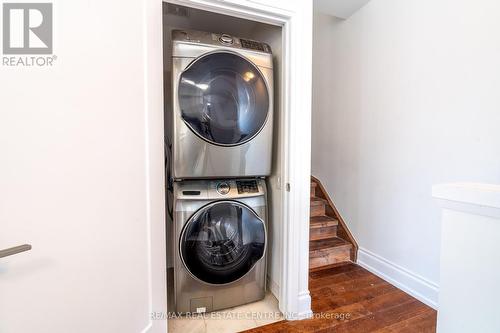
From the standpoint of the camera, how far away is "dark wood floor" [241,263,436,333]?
145cm

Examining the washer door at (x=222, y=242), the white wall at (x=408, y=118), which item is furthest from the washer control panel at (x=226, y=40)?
the white wall at (x=408, y=118)

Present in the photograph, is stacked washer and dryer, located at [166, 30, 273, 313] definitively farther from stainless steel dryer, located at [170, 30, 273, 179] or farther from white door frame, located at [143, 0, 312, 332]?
white door frame, located at [143, 0, 312, 332]

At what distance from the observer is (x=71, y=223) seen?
0.86 metres

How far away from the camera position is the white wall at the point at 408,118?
1.42 meters

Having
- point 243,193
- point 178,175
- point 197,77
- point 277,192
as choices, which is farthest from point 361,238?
point 197,77

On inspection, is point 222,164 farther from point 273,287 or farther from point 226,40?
point 273,287

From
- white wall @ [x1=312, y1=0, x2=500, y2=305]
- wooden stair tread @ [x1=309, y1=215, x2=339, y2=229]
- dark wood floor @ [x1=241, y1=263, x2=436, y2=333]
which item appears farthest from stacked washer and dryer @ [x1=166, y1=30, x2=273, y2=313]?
white wall @ [x1=312, y1=0, x2=500, y2=305]

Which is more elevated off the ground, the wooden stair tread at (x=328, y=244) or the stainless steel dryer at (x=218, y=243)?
the stainless steel dryer at (x=218, y=243)

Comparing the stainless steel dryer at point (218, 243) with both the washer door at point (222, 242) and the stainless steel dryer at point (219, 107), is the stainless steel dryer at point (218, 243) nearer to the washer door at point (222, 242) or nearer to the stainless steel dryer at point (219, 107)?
the washer door at point (222, 242)

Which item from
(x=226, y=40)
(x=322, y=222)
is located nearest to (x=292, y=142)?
(x=226, y=40)

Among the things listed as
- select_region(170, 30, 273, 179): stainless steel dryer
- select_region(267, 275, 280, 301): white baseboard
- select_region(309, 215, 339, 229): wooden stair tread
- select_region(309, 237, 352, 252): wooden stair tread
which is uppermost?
select_region(170, 30, 273, 179): stainless steel dryer

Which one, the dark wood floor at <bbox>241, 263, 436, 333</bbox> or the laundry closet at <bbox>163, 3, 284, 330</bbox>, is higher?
the laundry closet at <bbox>163, 3, 284, 330</bbox>

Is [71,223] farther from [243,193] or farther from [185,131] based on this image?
[243,193]

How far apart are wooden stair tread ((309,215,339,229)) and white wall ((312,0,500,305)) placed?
141 mm
